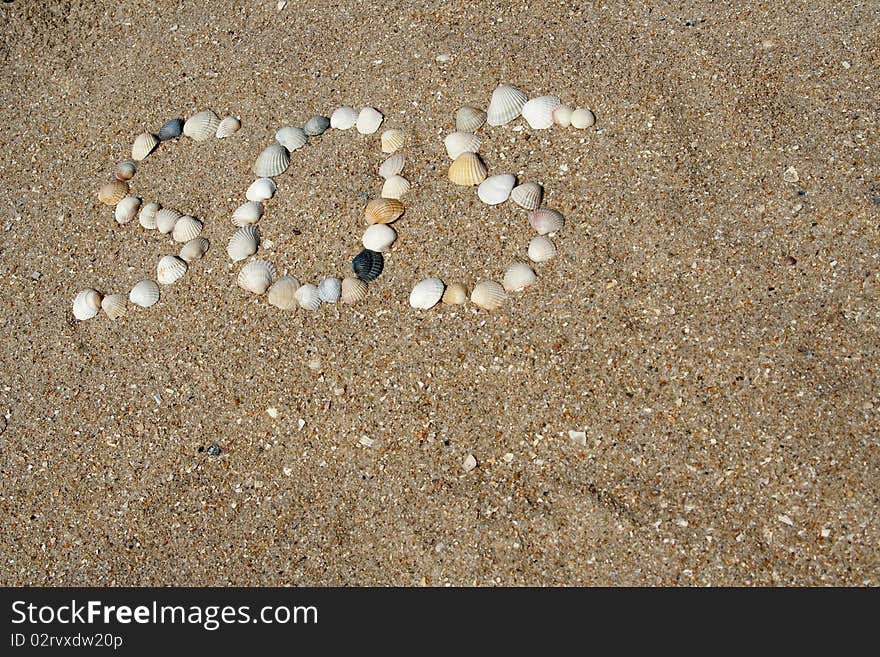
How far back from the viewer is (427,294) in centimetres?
277

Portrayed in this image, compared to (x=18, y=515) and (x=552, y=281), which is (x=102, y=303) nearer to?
(x=18, y=515)

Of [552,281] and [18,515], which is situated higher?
[552,281]

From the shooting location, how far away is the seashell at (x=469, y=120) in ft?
10.3

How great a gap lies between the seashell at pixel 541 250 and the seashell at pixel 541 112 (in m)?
0.60

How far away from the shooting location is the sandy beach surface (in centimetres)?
235

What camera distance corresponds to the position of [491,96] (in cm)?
323

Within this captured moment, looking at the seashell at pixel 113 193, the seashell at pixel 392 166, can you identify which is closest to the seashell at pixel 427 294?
the seashell at pixel 392 166

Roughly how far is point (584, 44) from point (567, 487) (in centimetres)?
207

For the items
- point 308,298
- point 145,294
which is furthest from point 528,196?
point 145,294

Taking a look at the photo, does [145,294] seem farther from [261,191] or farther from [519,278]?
[519,278]

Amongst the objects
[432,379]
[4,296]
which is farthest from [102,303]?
[432,379]

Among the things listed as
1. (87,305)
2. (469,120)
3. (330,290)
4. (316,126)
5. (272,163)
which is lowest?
(87,305)

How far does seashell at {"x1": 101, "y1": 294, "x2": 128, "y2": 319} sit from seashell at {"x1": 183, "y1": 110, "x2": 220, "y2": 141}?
34.8 inches

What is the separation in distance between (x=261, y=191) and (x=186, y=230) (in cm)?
36
